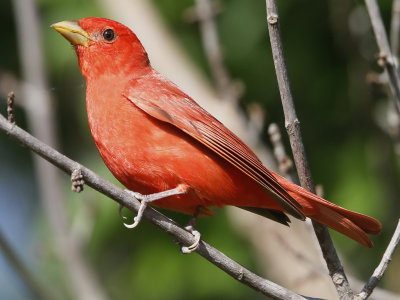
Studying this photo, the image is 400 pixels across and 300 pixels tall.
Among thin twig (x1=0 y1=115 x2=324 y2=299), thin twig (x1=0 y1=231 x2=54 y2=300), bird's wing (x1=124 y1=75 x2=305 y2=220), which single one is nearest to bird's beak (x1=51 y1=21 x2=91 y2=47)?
bird's wing (x1=124 y1=75 x2=305 y2=220)

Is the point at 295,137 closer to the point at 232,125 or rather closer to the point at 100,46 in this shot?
the point at 100,46

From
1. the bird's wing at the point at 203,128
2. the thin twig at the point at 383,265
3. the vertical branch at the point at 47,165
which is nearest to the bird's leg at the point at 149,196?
the bird's wing at the point at 203,128

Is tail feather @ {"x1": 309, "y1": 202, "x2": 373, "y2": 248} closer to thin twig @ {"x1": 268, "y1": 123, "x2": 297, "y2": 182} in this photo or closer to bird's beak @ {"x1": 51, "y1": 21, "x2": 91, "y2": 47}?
thin twig @ {"x1": 268, "y1": 123, "x2": 297, "y2": 182}

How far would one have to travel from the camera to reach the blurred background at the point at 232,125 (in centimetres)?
708

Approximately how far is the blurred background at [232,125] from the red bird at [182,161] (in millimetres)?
1493

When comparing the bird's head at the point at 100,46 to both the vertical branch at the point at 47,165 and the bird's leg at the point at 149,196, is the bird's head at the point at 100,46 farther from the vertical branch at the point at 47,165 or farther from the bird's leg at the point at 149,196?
the vertical branch at the point at 47,165

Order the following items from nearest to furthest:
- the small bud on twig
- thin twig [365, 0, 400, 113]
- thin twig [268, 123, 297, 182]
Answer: the small bud on twig
thin twig [365, 0, 400, 113]
thin twig [268, 123, 297, 182]

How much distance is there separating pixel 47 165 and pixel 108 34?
4.71 ft

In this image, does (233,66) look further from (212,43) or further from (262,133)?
(212,43)

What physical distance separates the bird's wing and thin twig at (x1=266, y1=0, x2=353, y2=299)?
197 mm

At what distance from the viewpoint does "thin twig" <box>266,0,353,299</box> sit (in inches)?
172

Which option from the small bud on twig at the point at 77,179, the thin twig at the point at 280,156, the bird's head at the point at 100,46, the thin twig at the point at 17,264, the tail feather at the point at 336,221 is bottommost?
the thin twig at the point at 17,264

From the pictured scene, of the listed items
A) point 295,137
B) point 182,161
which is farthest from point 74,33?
point 295,137

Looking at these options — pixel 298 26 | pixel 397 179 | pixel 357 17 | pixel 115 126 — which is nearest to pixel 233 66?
pixel 298 26
